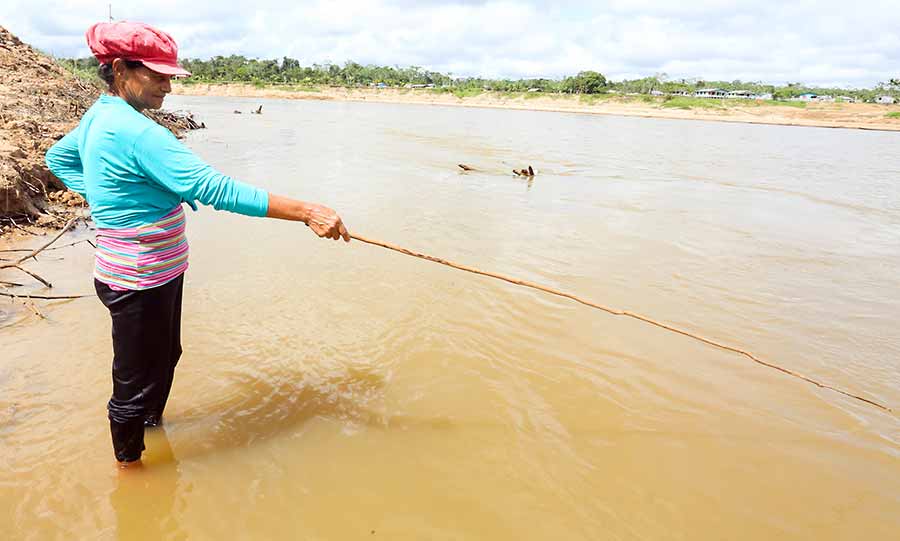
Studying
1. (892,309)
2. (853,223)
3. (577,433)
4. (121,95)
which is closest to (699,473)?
(577,433)

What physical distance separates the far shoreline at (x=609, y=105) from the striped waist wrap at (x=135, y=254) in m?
54.8

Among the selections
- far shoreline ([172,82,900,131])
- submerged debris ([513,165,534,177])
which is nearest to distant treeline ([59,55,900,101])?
far shoreline ([172,82,900,131])

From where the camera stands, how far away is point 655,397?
10.6ft

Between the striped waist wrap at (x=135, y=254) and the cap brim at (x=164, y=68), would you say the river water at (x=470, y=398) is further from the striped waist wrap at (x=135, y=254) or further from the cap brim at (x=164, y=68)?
the cap brim at (x=164, y=68)

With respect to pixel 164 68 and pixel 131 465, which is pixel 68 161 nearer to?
pixel 164 68

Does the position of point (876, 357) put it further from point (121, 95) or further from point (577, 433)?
point (121, 95)

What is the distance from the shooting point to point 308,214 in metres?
1.99

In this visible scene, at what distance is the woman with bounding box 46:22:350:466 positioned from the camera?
1756mm

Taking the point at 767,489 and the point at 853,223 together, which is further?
A: the point at 853,223

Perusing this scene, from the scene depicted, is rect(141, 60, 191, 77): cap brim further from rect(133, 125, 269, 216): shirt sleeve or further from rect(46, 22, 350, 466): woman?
rect(133, 125, 269, 216): shirt sleeve

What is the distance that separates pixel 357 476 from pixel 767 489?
2.03m

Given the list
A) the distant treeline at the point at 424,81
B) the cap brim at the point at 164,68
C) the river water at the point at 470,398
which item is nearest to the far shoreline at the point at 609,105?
the distant treeline at the point at 424,81

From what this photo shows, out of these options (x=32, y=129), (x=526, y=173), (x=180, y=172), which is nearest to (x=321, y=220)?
(x=180, y=172)

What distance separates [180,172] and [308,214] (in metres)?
0.46
